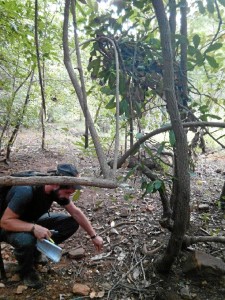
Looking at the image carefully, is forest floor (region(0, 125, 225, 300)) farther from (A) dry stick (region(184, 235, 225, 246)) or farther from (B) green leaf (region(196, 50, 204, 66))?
(B) green leaf (region(196, 50, 204, 66))

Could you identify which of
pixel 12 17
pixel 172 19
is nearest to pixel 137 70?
pixel 172 19

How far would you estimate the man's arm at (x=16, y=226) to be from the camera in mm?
2316

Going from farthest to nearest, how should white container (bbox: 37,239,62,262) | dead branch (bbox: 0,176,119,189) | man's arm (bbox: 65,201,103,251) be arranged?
man's arm (bbox: 65,201,103,251) → white container (bbox: 37,239,62,262) → dead branch (bbox: 0,176,119,189)

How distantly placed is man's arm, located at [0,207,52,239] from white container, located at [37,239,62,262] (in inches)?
2.2

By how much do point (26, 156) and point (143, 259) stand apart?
15.2ft

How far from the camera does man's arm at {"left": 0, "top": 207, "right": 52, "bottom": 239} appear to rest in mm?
2316

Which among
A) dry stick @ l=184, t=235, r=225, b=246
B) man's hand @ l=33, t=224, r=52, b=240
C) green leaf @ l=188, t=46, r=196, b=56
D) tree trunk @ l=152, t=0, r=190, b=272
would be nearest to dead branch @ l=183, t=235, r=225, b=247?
dry stick @ l=184, t=235, r=225, b=246

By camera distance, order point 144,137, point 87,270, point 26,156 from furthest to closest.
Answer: point 26,156 → point 87,270 → point 144,137

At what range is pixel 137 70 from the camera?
8.57 ft

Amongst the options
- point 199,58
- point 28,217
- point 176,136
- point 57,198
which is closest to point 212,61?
point 199,58

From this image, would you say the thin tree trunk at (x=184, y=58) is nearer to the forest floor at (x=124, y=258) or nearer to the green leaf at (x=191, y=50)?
the green leaf at (x=191, y=50)

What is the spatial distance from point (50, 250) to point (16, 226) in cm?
34

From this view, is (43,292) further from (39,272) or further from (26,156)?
(26,156)

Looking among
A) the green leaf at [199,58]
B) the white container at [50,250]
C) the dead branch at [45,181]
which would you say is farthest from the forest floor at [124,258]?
the green leaf at [199,58]
